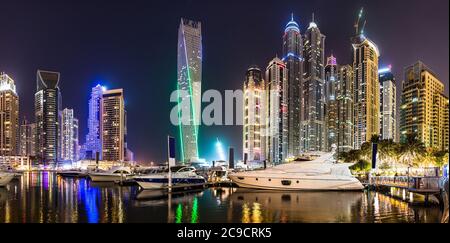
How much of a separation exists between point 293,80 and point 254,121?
2610 cm

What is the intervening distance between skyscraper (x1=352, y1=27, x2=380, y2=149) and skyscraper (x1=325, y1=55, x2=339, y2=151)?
330 inches

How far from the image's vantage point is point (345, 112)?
123688mm

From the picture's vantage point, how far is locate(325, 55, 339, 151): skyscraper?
128 m

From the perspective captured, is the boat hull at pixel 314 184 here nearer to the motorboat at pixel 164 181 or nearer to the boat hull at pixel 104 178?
the motorboat at pixel 164 181

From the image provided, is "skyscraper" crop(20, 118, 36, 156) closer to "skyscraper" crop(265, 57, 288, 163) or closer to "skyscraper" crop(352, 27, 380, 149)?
"skyscraper" crop(265, 57, 288, 163)

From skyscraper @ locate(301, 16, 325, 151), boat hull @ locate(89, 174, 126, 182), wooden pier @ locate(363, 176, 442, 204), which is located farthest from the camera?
skyscraper @ locate(301, 16, 325, 151)

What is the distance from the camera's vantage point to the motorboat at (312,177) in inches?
995

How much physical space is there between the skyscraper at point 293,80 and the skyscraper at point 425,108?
39.8 meters

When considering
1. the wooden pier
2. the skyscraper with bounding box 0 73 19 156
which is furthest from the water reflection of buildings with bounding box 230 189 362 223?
the skyscraper with bounding box 0 73 19 156

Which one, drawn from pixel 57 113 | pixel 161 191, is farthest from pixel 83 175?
pixel 57 113

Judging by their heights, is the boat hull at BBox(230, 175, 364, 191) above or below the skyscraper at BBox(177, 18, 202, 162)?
below

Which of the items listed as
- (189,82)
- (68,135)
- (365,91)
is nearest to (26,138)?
(68,135)
